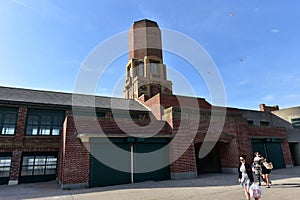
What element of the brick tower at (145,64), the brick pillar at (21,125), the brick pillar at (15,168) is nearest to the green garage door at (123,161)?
the brick pillar at (15,168)

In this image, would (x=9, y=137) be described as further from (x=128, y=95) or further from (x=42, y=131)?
(x=128, y=95)

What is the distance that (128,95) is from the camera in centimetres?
3269

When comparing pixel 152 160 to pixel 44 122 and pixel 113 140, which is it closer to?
pixel 113 140

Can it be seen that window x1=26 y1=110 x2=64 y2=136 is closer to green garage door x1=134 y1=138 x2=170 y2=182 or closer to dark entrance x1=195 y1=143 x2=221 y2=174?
green garage door x1=134 y1=138 x2=170 y2=182

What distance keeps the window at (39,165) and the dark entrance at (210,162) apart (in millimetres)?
12058

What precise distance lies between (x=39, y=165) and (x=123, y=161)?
305 inches

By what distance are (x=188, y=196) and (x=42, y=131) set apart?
13392 millimetres

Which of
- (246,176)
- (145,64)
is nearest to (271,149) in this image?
(246,176)

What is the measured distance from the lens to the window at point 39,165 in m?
15.3

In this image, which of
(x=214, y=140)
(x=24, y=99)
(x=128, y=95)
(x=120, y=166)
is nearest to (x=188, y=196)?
(x=120, y=166)

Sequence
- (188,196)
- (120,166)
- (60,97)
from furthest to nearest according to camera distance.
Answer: (60,97) < (120,166) < (188,196)

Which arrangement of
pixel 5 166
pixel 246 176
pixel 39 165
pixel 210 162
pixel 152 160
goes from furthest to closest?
pixel 210 162
pixel 39 165
pixel 5 166
pixel 152 160
pixel 246 176

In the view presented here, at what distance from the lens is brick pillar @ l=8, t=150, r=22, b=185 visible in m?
14.5

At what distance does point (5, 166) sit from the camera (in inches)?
578
